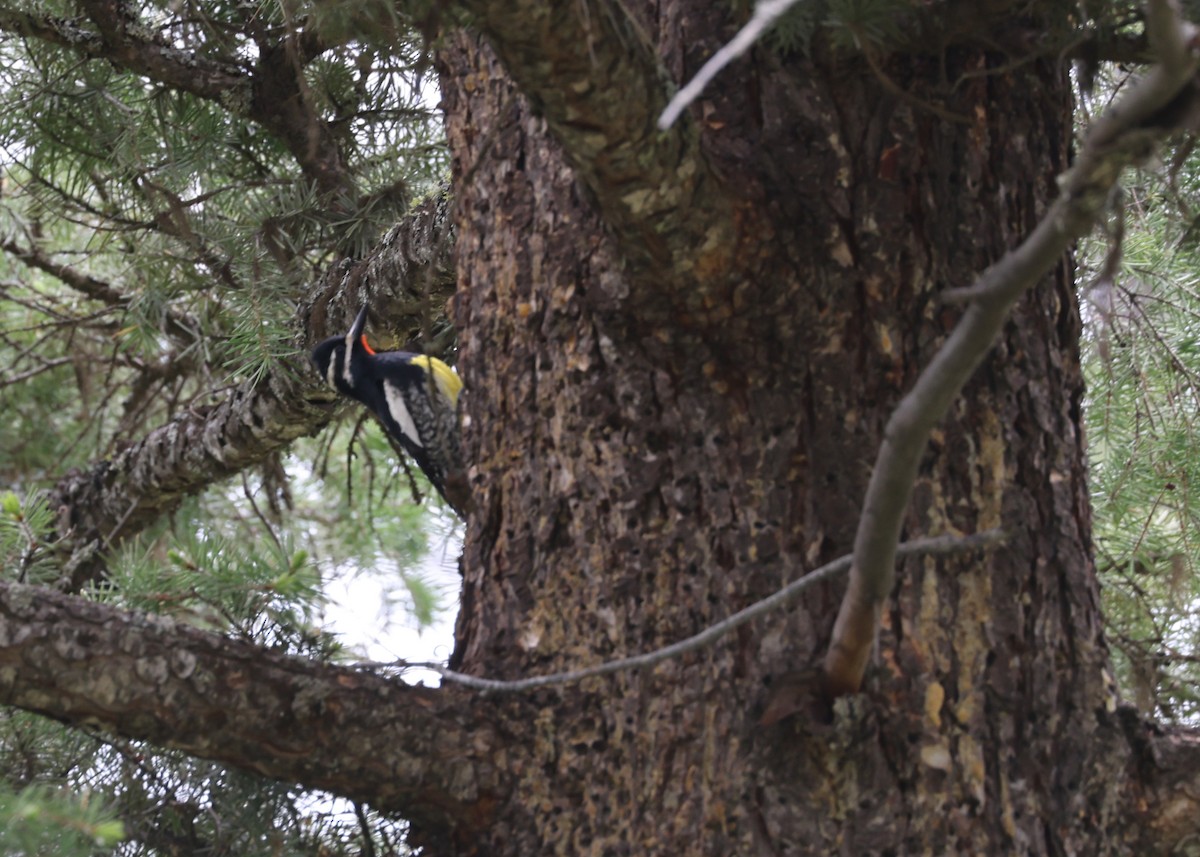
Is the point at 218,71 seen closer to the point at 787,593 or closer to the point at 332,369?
the point at 332,369

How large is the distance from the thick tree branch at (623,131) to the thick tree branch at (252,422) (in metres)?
0.81

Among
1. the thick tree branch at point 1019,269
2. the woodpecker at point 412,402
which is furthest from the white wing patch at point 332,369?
the thick tree branch at point 1019,269

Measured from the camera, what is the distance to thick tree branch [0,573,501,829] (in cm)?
109

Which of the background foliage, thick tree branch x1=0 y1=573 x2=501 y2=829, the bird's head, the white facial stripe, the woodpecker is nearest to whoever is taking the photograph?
thick tree branch x1=0 y1=573 x2=501 y2=829

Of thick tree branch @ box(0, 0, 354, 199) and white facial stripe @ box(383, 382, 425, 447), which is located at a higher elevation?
thick tree branch @ box(0, 0, 354, 199)

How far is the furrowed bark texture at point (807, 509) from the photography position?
110cm

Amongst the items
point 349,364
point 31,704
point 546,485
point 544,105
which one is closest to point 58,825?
point 31,704

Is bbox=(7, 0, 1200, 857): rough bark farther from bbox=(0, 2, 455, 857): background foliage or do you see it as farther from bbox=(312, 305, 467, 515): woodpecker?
bbox=(312, 305, 467, 515): woodpecker

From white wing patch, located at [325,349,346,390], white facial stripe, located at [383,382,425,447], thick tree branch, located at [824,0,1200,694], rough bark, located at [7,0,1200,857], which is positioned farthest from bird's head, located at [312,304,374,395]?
thick tree branch, located at [824,0,1200,694]

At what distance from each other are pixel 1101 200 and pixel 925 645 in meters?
0.52

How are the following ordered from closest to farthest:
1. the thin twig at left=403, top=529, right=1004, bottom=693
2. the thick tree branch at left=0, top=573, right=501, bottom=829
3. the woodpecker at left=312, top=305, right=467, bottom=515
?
the thin twig at left=403, top=529, right=1004, bottom=693 < the thick tree branch at left=0, top=573, right=501, bottom=829 < the woodpecker at left=312, top=305, right=467, bottom=515

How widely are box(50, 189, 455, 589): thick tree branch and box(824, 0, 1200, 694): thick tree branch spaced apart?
110 cm

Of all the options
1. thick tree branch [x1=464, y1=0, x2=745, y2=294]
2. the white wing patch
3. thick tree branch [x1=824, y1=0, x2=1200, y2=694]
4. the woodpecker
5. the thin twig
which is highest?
the woodpecker

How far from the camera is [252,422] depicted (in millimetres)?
2203
